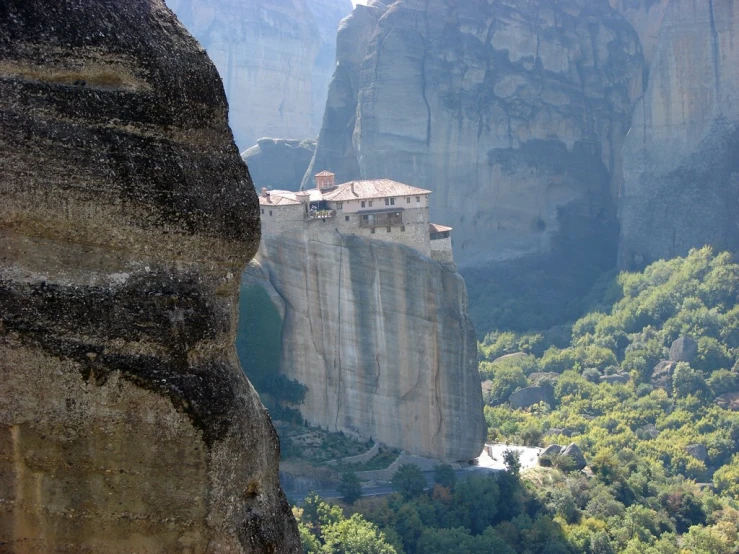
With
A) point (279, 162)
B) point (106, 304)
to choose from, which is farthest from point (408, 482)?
point (279, 162)

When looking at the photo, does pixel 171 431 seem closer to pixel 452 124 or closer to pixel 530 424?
pixel 530 424

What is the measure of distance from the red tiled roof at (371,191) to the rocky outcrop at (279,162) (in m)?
50.1

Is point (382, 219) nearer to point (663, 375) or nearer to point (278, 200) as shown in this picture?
point (278, 200)

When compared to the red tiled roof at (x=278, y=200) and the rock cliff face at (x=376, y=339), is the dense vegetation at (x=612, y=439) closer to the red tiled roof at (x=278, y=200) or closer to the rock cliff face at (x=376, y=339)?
the rock cliff face at (x=376, y=339)

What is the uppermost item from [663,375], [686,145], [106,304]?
[686,145]

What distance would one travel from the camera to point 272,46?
447 feet

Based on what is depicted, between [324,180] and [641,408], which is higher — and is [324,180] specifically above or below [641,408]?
above

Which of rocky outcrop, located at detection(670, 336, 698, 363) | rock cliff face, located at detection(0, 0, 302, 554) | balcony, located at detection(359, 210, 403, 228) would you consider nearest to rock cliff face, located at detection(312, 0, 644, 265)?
rocky outcrop, located at detection(670, 336, 698, 363)

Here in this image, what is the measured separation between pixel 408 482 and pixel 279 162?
60768 millimetres

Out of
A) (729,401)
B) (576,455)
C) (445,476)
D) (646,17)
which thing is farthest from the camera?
(646,17)

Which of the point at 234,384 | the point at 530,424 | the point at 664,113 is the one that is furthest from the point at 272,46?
the point at 234,384

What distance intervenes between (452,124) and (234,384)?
83.0 metres

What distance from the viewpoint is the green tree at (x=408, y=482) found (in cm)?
4331

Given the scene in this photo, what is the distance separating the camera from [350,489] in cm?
4169
